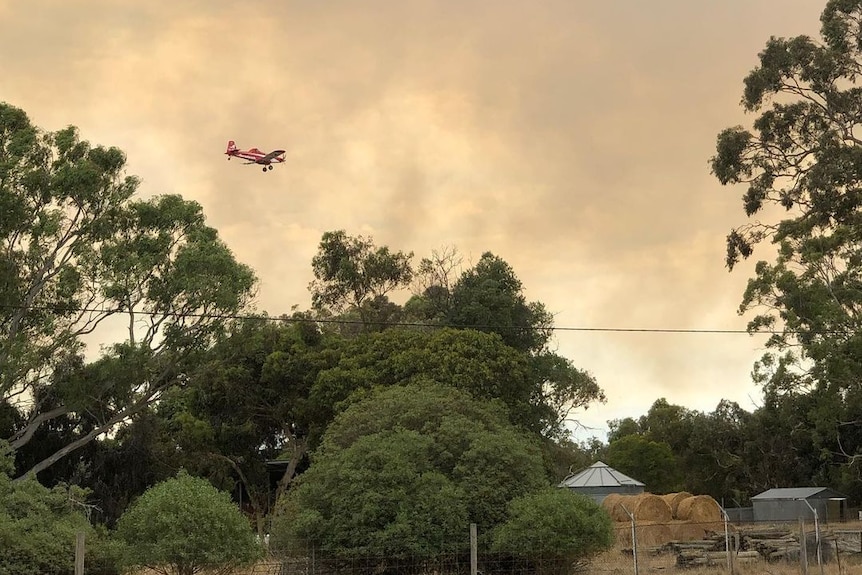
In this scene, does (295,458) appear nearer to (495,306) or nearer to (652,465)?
(495,306)

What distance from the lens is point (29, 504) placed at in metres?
23.3

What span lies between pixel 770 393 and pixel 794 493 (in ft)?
19.1

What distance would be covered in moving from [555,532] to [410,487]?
11.6ft

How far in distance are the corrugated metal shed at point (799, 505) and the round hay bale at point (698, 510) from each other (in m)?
14.3

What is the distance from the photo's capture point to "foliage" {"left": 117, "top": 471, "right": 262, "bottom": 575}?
19.8 metres

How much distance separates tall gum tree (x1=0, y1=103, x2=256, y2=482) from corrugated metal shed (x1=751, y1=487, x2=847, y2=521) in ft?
106

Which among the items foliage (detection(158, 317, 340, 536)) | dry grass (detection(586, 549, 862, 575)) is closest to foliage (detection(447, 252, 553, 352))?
foliage (detection(158, 317, 340, 536))

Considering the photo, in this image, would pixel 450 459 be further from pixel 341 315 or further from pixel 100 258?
pixel 341 315

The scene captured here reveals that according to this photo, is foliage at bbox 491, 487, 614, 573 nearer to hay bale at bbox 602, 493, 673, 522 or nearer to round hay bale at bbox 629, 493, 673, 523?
hay bale at bbox 602, 493, 673, 522

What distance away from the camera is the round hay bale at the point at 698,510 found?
1650 inches

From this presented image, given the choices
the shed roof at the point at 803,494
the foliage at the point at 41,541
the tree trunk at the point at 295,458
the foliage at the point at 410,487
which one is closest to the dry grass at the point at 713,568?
the foliage at the point at 410,487

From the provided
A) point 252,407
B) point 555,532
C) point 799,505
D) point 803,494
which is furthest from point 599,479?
point 555,532

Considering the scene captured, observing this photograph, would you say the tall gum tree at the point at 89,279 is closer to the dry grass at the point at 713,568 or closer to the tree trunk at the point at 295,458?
the tree trunk at the point at 295,458

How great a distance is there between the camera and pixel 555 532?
23203mm
